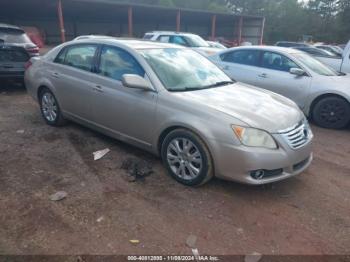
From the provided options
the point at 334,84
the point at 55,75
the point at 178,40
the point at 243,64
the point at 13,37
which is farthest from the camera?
the point at 178,40

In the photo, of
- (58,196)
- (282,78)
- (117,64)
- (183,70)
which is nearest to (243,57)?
(282,78)

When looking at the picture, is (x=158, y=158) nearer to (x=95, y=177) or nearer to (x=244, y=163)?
(x=95, y=177)

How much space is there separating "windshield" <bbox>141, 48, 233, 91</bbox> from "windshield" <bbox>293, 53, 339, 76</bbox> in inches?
110

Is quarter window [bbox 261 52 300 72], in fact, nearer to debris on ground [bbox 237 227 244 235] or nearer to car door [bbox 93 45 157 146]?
car door [bbox 93 45 157 146]

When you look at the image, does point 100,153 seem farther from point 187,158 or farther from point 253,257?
point 253,257

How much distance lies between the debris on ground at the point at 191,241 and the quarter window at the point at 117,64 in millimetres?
2096

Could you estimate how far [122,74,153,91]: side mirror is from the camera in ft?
12.6

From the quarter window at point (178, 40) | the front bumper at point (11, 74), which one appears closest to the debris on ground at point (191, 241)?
the front bumper at point (11, 74)

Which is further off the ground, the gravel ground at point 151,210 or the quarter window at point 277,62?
the quarter window at point 277,62

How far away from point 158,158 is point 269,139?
1.66 metres

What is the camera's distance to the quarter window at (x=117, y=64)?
13.8 feet

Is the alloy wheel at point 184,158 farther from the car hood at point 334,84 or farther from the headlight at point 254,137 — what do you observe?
the car hood at point 334,84

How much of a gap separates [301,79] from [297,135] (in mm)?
3295

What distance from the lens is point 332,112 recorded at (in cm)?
631
